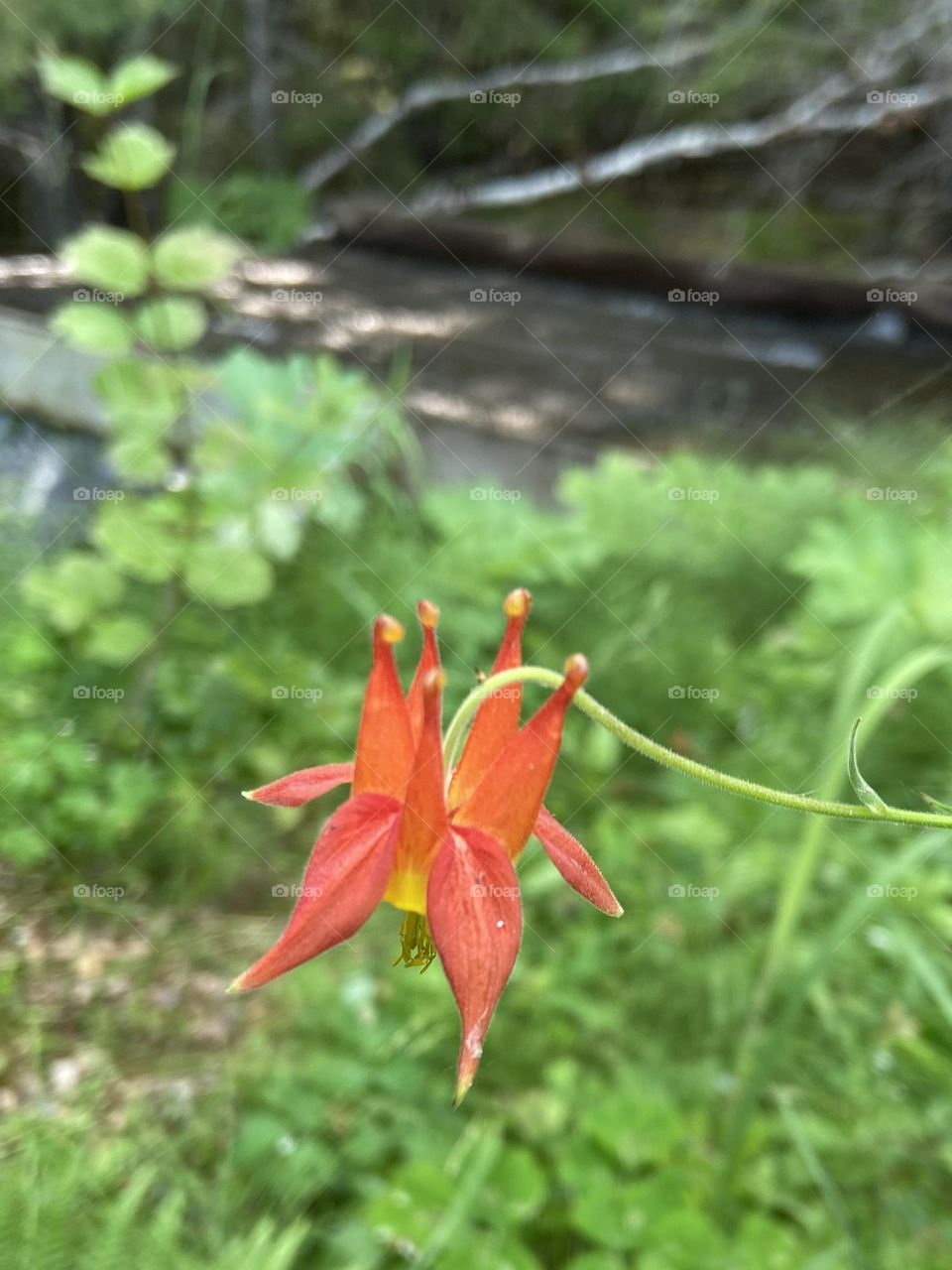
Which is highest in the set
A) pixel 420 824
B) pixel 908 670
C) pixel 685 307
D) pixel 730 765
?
pixel 420 824

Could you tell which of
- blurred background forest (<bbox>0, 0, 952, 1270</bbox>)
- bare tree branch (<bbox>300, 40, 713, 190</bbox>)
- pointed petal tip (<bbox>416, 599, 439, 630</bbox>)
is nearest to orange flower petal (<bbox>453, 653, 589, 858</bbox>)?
pointed petal tip (<bbox>416, 599, 439, 630</bbox>)

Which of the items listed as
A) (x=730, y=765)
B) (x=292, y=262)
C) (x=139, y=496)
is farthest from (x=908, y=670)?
(x=292, y=262)

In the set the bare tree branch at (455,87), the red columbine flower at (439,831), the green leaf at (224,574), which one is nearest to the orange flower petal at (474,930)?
the red columbine flower at (439,831)

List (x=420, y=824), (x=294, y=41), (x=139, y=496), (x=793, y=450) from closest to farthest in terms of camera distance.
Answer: (x=420, y=824), (x=139, y=496), (x=793, y=450), (x=294, y=41)

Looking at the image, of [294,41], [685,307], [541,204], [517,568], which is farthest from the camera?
[541,204]

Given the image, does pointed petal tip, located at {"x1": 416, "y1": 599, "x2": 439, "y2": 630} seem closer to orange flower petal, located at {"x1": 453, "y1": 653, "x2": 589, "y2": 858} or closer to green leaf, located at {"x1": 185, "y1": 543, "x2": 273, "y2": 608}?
orange flower petal, located at {"x1": 453, "y1": 653, "x2": 589, "y2": 858}

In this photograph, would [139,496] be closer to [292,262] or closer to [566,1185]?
[566,1185]

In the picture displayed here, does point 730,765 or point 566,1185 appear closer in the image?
point 566,1185

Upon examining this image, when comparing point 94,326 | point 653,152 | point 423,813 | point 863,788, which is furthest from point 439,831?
point 653,152
